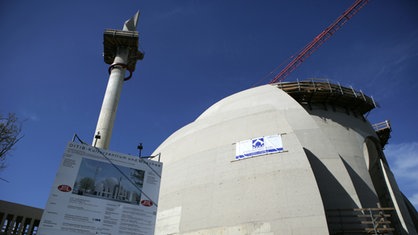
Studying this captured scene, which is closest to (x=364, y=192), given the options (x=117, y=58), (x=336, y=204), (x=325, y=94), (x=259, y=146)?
(x=336, y=204)

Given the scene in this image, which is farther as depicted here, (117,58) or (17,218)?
(17,218)

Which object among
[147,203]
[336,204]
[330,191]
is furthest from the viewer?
[330,191]

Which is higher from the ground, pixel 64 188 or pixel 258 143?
pixel 258 143

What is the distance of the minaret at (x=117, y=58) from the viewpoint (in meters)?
19.5

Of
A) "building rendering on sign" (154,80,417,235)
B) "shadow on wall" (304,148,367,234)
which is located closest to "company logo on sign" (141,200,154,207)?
"building rendering on sign" (154,80,417,235)

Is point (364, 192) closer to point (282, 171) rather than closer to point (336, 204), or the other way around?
point (336, 204)

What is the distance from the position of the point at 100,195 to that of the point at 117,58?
14544mm

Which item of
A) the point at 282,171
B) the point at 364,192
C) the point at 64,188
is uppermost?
the point at 282,171

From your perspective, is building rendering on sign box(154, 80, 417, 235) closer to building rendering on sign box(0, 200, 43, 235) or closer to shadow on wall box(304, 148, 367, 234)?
shadow on wall box(304, 148, 367, 234)

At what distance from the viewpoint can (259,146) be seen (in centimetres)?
2005

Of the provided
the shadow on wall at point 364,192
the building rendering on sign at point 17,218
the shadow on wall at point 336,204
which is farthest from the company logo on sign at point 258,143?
the building rendering on sign at point 17,218

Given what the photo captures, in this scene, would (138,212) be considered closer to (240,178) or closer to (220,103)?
(240,178)

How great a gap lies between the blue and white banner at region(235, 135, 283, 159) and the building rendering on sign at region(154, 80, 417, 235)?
0.25ft

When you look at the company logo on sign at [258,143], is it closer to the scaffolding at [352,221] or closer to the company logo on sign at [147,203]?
the scaffolding at [352,221]
